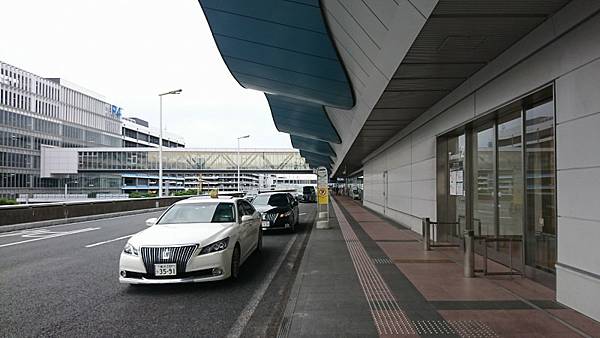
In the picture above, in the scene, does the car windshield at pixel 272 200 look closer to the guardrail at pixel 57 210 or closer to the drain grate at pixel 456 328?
the guardrail at pixel 57 210

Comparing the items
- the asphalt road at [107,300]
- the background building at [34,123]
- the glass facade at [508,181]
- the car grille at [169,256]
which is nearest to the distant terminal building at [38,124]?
the background building at [34,123]

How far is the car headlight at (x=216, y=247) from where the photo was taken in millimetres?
6966

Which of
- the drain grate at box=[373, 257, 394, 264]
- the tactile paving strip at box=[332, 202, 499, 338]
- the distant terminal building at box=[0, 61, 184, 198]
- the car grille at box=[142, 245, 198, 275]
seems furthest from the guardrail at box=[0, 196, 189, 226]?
the distant terminal building at box=[0, 61, 184, 198]

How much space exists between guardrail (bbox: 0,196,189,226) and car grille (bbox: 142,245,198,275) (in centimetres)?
1298

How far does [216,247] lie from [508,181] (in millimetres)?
5566

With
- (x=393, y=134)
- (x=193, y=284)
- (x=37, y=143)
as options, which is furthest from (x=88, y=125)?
(x=193, y=284)

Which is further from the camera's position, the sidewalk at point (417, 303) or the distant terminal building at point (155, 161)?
the distant terminal building at point (155, 161)

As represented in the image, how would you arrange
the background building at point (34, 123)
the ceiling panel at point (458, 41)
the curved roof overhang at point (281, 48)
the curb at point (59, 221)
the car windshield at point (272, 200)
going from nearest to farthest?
1. the ceiling panel at point (458, 41)
2. the curved roof overhang at point (281, 48)
3. the curb at point (59, 221)
4. the car windshield at point (272, 200)
5. the background building at point (34, 123)

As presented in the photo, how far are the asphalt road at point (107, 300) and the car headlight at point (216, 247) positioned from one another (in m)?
0.65

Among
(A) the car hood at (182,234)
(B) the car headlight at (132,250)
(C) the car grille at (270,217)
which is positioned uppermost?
(A) the car hood at (182,234)

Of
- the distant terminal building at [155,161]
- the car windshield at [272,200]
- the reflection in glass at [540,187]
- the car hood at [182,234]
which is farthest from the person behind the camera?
the distant terminal building at [155,161]

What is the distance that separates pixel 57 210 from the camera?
20.0m

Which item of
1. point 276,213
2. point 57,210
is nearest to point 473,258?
point 276,213

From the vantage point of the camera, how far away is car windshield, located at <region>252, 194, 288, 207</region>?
1695cm
